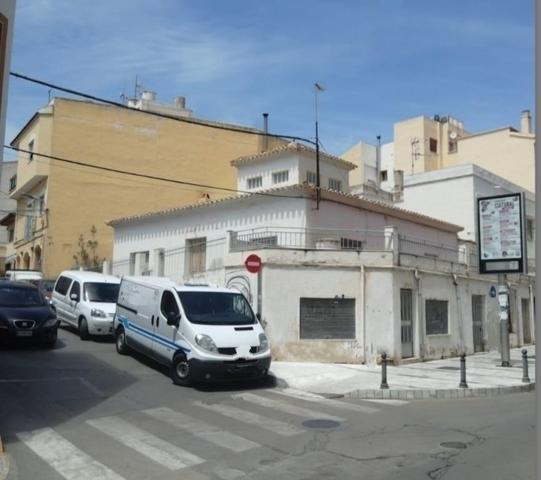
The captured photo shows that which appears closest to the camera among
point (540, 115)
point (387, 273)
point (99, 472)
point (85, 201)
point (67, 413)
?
point (540, 115)

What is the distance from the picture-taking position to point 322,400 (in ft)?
38.8

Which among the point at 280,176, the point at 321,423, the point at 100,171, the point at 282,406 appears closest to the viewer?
the point at 321,423

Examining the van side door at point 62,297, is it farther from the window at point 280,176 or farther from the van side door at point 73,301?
the window at point 280,176

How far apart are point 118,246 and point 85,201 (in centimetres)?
561

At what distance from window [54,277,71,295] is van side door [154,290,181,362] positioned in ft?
21.2

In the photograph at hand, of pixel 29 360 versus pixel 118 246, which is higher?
pixel 118 246

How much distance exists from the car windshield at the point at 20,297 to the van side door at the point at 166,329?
14.8 feet

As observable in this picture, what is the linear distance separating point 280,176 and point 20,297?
1319cm

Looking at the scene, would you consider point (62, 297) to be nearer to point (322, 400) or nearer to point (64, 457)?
point (322, 400)

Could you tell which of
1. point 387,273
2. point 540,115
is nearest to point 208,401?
point 387,273

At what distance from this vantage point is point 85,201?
106 feet

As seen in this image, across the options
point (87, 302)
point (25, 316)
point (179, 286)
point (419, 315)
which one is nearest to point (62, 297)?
point (87, 302)

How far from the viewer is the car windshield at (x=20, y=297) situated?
15971 millimetres

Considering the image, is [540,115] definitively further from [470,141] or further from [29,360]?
[470,141]
